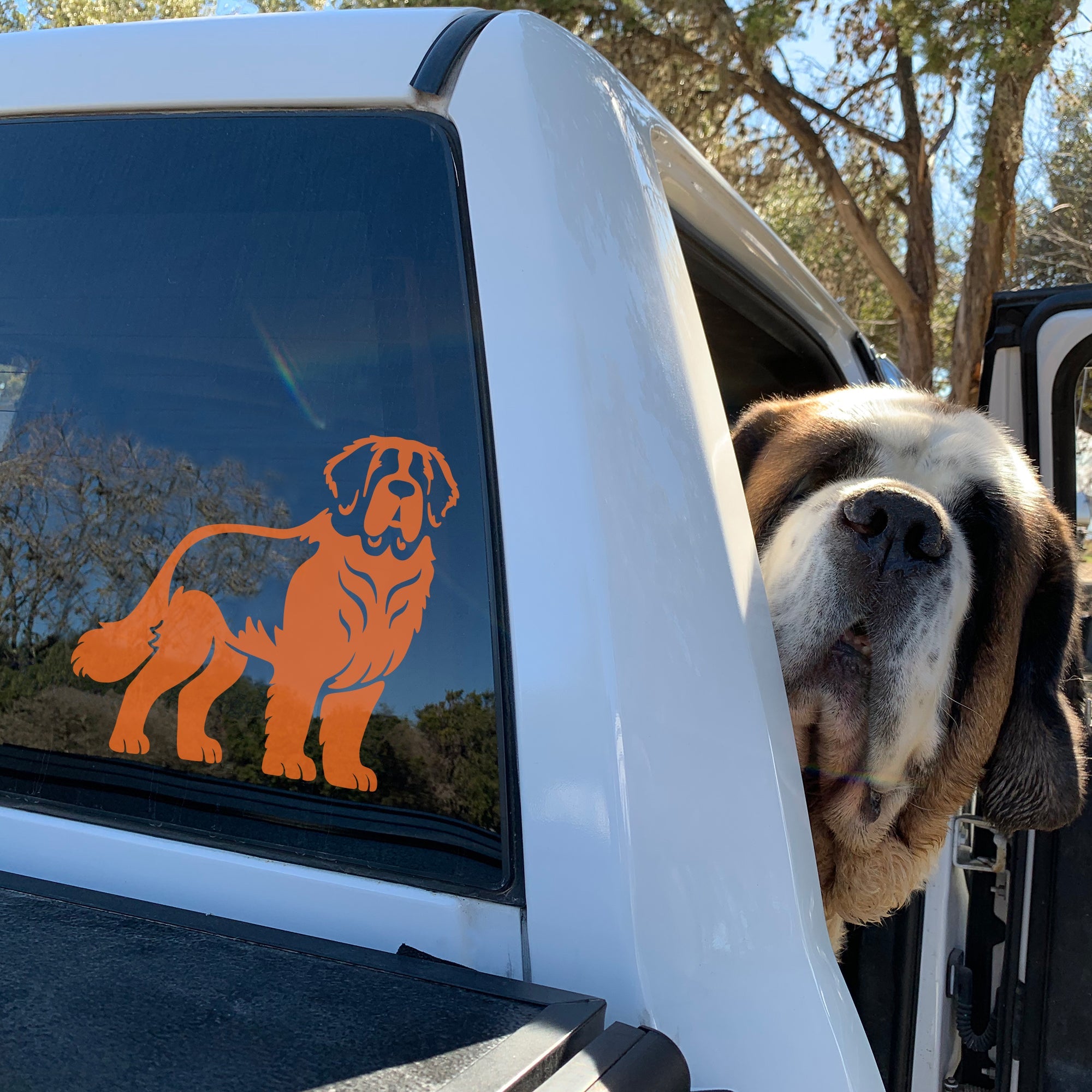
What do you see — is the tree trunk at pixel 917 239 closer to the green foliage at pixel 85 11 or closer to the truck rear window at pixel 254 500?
the green foliage at pixel 85 11

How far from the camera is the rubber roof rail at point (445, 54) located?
1224 mm

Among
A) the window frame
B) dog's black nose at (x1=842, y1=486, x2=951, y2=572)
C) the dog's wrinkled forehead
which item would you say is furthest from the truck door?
dog's black nose at (x1=842, y1=486, x2=951, y2=572)

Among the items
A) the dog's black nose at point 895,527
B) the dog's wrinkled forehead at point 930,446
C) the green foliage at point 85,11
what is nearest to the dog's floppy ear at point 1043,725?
the dog's wrinkled forehead at point 930,446

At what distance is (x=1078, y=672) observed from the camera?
2.26 m

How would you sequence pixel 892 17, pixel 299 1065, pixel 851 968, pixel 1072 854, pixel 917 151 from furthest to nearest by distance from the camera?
pixel 917 151, pixel 892 17, pixel 851 968, pixel 1072 854, pixel 299 1065

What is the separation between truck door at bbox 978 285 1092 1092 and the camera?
2.16m

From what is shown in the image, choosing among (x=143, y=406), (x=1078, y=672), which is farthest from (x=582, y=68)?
(x=1078, y=672)

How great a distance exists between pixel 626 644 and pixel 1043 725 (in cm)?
139

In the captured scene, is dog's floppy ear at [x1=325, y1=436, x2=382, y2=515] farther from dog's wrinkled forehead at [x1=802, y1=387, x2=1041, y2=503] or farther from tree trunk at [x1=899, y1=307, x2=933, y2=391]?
tree trunk at [x1=899, y1=307, x2=933, y2=391]

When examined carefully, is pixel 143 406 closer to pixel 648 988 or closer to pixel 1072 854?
pixel 648 988

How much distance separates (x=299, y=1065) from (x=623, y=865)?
0.33 m

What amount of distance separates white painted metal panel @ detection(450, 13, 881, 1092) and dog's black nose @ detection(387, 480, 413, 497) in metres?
0.11

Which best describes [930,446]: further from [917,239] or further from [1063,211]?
[1063,211]

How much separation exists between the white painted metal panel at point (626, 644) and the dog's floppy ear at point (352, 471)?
0.15m
